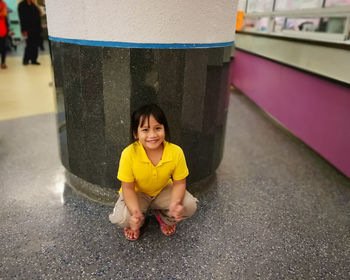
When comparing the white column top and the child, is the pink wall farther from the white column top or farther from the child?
the child

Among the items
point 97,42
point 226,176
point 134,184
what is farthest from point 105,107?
point 226,176

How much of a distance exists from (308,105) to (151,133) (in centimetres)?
220

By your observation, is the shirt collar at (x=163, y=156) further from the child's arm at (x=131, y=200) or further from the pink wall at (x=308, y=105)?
the pink wall at (x=308, y=105)

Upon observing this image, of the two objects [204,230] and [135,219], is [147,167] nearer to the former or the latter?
[135,219]

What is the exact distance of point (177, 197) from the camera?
1520mm

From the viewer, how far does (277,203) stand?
80.9 inches

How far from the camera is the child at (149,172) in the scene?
4.46 ft

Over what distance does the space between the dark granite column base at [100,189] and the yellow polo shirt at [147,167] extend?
0.46m

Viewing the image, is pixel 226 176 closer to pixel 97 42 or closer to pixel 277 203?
pixel 277 203

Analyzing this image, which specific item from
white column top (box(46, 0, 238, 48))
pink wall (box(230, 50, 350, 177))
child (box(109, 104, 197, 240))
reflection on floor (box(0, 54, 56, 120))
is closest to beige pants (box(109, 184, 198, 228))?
child (box(109, 104, 197, 240))

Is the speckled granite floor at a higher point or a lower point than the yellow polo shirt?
lower

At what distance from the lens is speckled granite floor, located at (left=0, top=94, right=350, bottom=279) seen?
1.46 metres

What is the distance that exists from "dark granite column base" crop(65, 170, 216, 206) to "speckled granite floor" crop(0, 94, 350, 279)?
0.05 meters

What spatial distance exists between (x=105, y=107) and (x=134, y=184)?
0.48m
